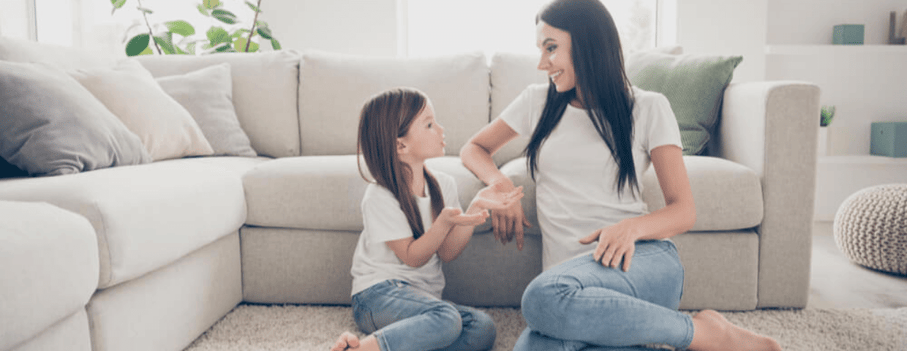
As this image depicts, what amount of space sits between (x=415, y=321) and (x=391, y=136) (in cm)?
43

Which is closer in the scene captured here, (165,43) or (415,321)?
(415,321)

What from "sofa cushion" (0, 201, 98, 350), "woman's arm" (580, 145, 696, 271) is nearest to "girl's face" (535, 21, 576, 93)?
"woman's arm" (580, 145, 696, 271)

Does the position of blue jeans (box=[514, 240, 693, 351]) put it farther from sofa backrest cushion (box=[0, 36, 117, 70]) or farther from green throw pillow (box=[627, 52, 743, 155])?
sofa backrest cushion (box=[0, 36, 117, 70])

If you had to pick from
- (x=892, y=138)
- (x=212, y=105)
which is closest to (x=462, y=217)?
(x=212, y=105)

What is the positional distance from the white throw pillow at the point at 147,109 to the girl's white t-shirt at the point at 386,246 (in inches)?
33.8

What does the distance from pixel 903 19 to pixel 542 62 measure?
9.61ft

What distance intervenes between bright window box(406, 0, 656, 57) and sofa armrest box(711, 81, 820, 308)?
2.03 meters

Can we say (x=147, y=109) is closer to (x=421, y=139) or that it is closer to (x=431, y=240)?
(x=421, y=139)

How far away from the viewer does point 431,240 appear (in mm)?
1344

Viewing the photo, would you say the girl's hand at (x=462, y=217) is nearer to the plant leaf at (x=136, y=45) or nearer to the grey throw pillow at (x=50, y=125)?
the grey throw pillow at (x=50, y=125)

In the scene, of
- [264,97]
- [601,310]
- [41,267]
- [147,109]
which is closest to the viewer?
[41,267]

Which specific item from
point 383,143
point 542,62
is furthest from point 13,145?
point 542,62

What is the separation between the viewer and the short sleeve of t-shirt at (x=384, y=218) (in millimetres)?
1378

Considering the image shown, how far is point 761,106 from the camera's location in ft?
5.32
